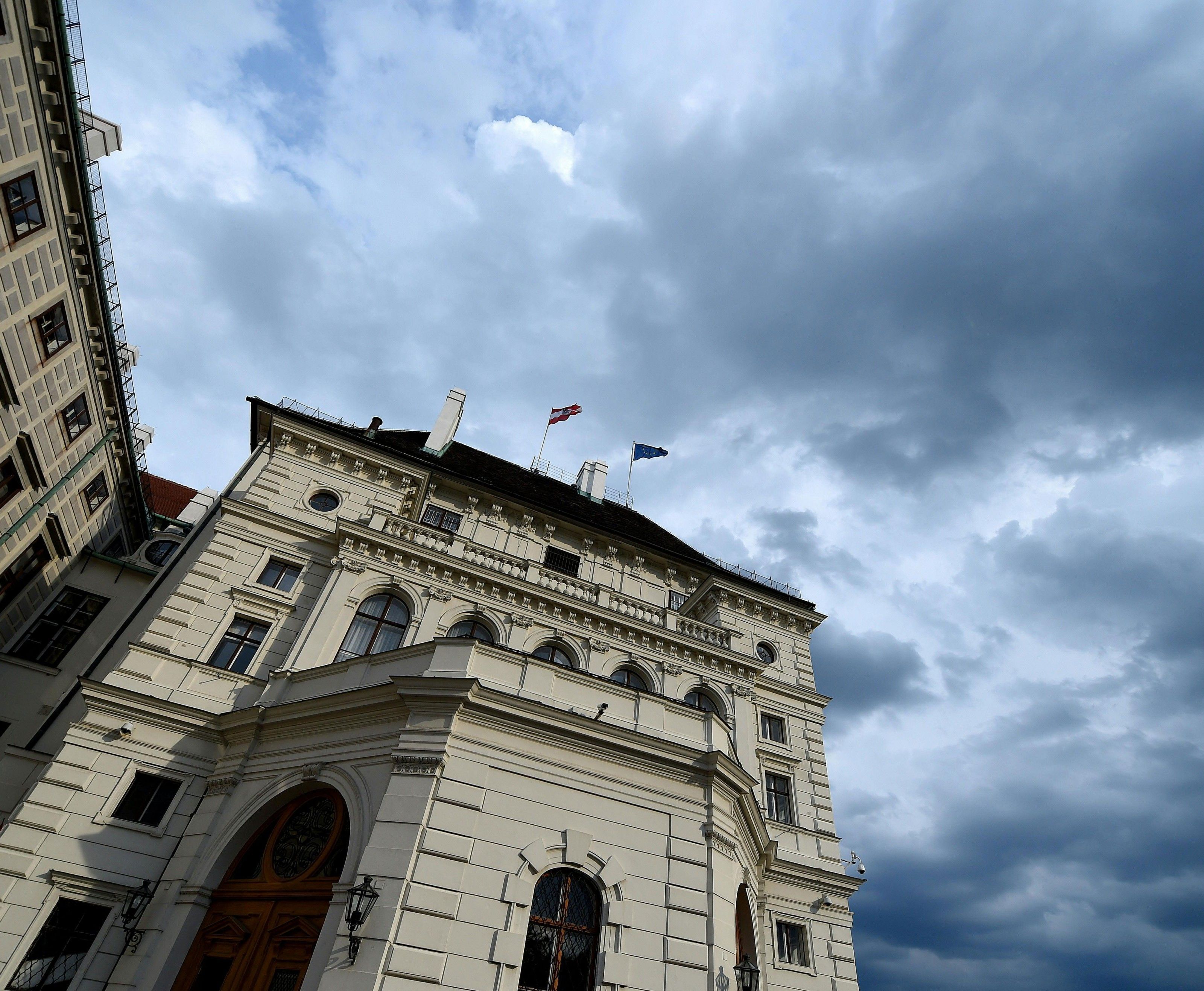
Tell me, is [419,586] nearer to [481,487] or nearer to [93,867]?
[481,487]

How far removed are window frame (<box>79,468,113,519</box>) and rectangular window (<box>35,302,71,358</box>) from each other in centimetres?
702

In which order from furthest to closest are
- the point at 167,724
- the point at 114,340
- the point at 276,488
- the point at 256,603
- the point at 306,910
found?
the point at 114,340, the point at 276,488, the point at 256,603, the point at 167,724, the point at 306,910

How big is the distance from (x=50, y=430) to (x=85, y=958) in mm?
18283

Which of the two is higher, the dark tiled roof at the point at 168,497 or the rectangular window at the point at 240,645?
the dark tiled roof at the point at 168,497

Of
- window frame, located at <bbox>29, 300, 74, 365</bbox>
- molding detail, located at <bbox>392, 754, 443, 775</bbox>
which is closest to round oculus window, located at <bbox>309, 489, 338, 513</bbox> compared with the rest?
window frame, located at <bbox>29, 300, 74, 365</bbox>

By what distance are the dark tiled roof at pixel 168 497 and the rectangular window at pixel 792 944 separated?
37.0 m

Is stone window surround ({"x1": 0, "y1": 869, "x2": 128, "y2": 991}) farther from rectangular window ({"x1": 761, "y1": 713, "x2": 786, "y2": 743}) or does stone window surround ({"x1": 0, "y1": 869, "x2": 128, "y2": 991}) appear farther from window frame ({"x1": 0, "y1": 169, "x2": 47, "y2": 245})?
rectangular window ({"x1": 761, "y1": 713, "x2": 786, "y2": 743})

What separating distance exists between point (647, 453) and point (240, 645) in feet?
77.5

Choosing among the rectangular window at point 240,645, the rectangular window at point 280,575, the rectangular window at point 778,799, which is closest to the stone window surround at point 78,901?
the rectangular window at point 240,645

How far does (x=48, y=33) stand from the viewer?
1862cm

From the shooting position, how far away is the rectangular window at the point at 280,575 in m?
21.9

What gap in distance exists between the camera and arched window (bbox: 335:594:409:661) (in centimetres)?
2078

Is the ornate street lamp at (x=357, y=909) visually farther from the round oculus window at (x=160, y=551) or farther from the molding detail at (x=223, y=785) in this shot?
the round oculus window at (x=160, y=551)

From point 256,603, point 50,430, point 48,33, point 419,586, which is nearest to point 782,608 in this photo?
point 419,586
